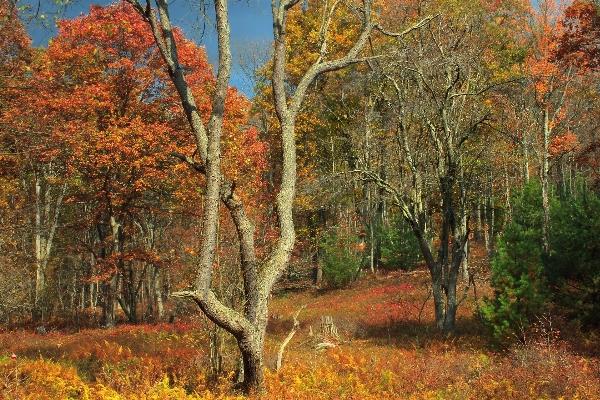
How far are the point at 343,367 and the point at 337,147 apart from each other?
19794 millimetres

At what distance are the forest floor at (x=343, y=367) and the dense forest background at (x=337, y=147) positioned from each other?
65 centimetres

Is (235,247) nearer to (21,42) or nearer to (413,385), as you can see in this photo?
(413,385)

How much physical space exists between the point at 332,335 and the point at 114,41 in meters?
12.9

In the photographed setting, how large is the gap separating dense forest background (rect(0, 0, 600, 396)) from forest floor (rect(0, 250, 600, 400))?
2.13 feet

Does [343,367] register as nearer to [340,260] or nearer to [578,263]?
[578,263]

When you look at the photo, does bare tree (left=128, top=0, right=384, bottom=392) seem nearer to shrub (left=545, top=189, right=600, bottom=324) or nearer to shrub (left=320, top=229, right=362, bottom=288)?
shrub (left=545, top=189, right=600, bottom=324)

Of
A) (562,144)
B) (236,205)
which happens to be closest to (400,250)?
(562,144)

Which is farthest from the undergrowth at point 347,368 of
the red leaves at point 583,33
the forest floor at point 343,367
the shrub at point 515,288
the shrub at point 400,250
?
the shrub at point 400,250

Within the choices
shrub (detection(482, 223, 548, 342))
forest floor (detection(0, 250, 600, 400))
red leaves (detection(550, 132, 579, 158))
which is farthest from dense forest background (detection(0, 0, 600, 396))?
red leaves (detection(550, 132, 579, 158))

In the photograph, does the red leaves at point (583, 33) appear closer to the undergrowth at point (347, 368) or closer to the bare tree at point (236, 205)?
the undergrowth at point (347, 368)

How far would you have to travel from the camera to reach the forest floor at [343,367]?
7613 millimetres

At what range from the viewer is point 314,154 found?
93.6 feet

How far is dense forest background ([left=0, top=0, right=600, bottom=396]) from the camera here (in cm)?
1127

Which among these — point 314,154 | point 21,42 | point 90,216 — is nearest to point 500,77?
point 314,154
